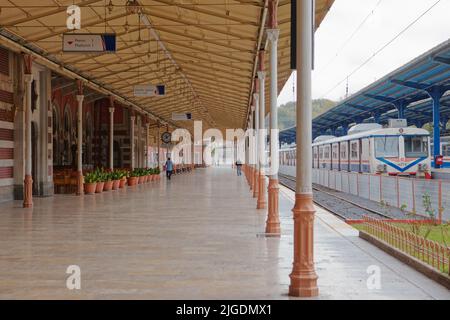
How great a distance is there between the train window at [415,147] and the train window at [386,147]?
23.9 inches

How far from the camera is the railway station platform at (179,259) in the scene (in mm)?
6258

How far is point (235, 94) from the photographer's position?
1230 inches

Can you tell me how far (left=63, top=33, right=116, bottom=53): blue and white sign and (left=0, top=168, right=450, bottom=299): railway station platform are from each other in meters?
4.00

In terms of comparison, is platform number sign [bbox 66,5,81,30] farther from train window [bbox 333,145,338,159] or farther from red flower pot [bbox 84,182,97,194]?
train window [bbox 333,145,338,159]

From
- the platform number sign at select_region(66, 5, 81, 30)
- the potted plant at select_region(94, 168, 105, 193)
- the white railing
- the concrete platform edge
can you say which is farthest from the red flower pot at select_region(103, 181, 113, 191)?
the concrete platform edge

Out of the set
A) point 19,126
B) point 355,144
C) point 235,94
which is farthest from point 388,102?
point 19,126

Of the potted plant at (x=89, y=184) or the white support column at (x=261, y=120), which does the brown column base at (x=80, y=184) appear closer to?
the potted plant at (x=89, y=184)

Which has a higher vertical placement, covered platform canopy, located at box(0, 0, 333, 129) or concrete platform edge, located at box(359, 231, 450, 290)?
covered platform canopy, located at box(0, 0, 333, 129)

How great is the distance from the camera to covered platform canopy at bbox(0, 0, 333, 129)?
15.1 meters

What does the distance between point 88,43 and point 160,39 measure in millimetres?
7112

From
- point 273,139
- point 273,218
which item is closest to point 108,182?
point 273,139

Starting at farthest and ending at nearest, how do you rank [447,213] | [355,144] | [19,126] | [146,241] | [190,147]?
1. [190,147]
2. [355,144]
3. [19,126]
4. [447,213]
5. [146,241]

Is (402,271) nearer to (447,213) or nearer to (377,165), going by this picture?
(447,213)
